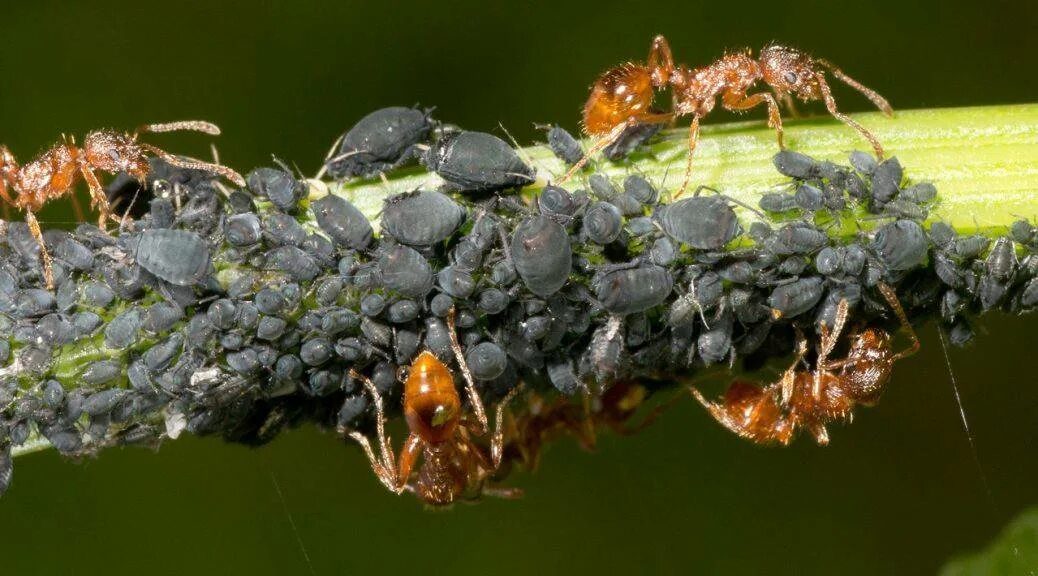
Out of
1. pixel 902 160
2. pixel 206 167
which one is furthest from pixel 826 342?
pixel 206 167

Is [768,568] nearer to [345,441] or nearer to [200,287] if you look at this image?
[345,441]

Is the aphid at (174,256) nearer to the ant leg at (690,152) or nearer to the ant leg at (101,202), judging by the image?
the ant leg at (101,202)

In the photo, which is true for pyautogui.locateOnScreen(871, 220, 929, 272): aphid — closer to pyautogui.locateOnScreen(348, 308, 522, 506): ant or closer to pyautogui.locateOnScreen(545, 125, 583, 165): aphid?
pyautogui.locateOnScreen(545, 125, 583, 165): aphid

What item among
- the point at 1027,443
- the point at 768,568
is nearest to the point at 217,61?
the point at 768,568

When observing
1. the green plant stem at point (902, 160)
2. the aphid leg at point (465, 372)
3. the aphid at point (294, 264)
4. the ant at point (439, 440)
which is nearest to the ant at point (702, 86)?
the green plant stem at point (902, 160)

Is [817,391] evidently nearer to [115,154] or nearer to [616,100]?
[616,100]
